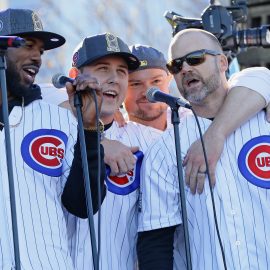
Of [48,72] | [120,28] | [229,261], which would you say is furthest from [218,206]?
[120,28]

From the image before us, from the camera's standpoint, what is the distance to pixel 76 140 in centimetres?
349

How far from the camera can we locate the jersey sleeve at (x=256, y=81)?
385cm

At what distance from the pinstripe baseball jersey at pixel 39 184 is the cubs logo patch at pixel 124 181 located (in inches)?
14.6

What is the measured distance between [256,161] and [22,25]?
1.27 m

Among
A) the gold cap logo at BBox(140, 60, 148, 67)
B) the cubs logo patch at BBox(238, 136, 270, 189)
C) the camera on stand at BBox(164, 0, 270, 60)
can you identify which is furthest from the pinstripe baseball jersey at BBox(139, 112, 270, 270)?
the camera on stand at BBox(164, 0, 270, 60)

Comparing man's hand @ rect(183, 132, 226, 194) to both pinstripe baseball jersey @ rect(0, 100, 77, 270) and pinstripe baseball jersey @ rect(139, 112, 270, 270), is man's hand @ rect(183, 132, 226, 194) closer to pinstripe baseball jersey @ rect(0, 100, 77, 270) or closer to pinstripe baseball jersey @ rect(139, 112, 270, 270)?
pinstripe baseball jersey @ rect(139, 112, 270, 270)

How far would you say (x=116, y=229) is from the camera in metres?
3.80

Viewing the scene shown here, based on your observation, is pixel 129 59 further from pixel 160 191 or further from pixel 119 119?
pixel 160 191

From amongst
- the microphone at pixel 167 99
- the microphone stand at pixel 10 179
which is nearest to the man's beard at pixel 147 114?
the microphone at pixel 167 99

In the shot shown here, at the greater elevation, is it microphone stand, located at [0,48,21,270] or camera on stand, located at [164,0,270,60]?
camera on stand, located at [164,0,270,60]

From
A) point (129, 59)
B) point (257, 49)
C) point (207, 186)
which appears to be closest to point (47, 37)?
point (129, 59)

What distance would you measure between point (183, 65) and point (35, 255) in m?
1.22

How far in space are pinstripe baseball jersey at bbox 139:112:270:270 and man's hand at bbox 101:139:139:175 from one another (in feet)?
0.26

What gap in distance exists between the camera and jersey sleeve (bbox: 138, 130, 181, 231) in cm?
369
